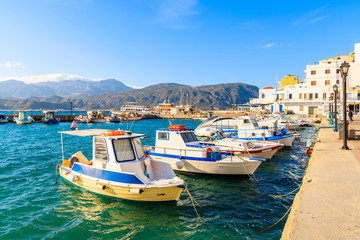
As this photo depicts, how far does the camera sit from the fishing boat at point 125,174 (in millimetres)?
9578

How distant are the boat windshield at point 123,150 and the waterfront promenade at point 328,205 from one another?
745 centimetres

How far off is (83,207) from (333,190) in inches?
394

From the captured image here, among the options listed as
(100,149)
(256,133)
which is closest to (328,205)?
(100,149)

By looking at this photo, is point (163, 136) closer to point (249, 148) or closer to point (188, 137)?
point (188, 137)

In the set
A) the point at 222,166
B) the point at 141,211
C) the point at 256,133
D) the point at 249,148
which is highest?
the point at 256,133

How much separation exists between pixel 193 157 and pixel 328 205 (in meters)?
9.20

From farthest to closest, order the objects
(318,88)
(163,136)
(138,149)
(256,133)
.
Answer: (318,88)
(256,133)
(163,136)
(138,149)

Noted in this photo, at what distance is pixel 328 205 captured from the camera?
19.4 feet

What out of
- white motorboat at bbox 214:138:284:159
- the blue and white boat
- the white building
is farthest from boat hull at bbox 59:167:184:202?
the white building

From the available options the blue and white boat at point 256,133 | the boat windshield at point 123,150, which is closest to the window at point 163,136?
the boat windshield at point 123,150

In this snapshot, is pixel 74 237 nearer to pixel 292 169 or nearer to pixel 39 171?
pixel 39 171

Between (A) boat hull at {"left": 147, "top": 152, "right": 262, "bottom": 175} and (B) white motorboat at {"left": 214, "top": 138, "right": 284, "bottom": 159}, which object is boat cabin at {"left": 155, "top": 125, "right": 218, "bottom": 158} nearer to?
(A) boat hull at {"left": 147, "top": 152, "right": 262, "bottom": 175}

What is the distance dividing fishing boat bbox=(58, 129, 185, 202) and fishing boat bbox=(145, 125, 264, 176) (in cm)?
356

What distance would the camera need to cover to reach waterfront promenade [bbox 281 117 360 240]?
470 cm
